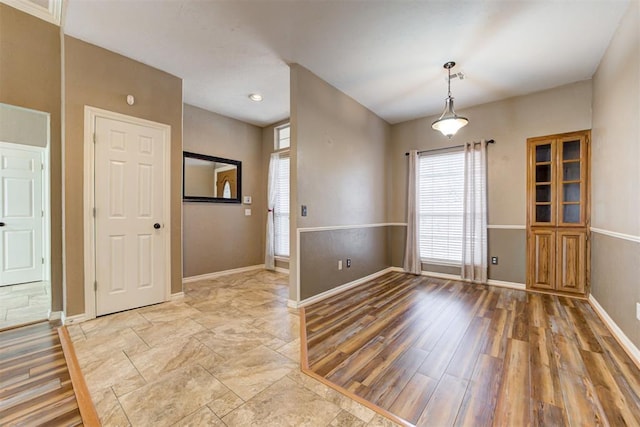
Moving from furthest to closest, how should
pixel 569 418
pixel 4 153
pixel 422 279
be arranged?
pixel 422 279, pixel 4 153, pixel 569 418

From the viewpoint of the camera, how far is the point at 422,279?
4473 millimetres

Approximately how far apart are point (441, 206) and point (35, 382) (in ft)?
16.6

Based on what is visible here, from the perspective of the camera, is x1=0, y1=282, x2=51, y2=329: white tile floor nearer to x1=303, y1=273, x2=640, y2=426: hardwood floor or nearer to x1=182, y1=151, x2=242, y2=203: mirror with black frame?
x1=182, y1=151, x2=242, y2=203: mirror with black frame

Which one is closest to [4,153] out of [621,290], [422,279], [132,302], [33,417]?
[132,302]

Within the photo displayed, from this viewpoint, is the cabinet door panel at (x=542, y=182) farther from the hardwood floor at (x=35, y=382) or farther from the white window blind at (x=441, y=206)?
the hardwood floor at (x=35, y=382)

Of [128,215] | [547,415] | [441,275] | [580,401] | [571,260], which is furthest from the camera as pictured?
[441,275]

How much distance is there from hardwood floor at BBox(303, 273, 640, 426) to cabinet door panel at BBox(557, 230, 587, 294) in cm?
26

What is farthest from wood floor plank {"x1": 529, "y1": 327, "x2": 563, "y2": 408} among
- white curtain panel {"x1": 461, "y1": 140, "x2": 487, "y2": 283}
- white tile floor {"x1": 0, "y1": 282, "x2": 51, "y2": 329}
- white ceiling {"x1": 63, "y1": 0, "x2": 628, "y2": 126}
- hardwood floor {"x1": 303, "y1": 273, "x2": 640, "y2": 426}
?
white tile floor {"x1": 0, "y1": 282, "x2": 51, "y2": 329}

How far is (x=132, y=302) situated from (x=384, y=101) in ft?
14.3

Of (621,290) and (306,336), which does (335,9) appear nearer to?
(306,336)

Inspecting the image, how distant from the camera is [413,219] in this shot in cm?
480

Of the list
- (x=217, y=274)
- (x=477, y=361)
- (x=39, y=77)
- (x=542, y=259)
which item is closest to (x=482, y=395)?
(x=477, y=361)

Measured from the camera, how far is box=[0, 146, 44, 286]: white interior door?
4.00 meters

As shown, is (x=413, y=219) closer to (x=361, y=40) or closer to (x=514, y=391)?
(x=361, y=40)
